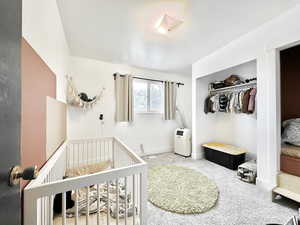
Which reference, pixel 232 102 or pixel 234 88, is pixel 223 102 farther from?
pixel 234 88

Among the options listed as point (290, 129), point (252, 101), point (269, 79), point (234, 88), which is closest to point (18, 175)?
point (269, 79)

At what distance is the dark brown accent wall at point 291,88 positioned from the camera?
220 cm

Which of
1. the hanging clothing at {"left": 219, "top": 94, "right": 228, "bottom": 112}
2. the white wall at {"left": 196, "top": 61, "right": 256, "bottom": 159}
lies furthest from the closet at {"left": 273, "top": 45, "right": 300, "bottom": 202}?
the hanging clothing at {"left": 219, "top": 94, "right": 228, "bottom": 112}

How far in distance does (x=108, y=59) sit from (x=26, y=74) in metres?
2.42

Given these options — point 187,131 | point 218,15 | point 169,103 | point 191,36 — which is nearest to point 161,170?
point 187,131

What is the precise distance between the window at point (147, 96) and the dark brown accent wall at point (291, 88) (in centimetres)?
246

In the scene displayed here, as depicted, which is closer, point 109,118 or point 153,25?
point 153,25

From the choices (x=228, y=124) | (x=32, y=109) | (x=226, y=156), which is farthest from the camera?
(x=228, y=124)

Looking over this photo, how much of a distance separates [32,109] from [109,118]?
2.30 m

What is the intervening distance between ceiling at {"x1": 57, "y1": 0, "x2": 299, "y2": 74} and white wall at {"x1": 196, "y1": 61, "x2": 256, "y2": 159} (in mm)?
958

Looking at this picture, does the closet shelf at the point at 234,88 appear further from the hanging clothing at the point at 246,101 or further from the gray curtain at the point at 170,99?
the gray curtain at the point at 170,99

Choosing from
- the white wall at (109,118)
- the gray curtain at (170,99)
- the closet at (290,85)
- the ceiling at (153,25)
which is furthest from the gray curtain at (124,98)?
the closet at (290,85)

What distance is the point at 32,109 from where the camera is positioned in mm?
917

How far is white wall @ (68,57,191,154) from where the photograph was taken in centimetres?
289
